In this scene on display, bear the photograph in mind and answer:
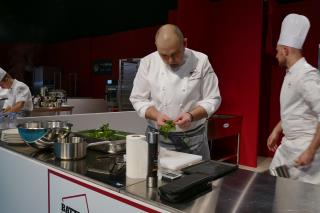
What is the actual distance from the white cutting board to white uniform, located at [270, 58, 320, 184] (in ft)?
2.43

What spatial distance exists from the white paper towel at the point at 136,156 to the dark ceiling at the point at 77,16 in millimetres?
4100

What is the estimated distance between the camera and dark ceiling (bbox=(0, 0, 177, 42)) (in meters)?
5.03

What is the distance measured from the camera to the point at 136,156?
1.04 meters

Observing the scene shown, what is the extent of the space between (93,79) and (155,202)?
268 inches

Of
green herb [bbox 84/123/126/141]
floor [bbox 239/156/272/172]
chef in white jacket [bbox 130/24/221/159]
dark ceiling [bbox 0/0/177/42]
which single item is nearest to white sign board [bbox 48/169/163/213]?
green herb [bbox 84/123/126/141]

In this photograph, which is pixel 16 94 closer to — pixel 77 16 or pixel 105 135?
pixel 105 135

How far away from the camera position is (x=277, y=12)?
14.7 feet

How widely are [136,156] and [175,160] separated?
0.21 meters

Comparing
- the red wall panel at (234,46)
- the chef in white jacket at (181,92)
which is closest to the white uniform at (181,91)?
the chef in white jacket at (181,92)

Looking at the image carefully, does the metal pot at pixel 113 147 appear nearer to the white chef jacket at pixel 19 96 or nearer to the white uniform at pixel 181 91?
the white uniform at pixel 181 91

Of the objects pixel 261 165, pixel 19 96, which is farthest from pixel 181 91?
pixel 261 165

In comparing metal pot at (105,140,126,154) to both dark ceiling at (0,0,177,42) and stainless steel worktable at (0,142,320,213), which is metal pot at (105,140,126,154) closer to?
Answer: stainless steel worktable at (0,142,320,213)

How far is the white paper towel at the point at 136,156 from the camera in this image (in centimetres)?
103

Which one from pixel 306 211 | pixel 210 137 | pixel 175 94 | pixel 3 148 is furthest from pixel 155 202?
pixel 210 137
